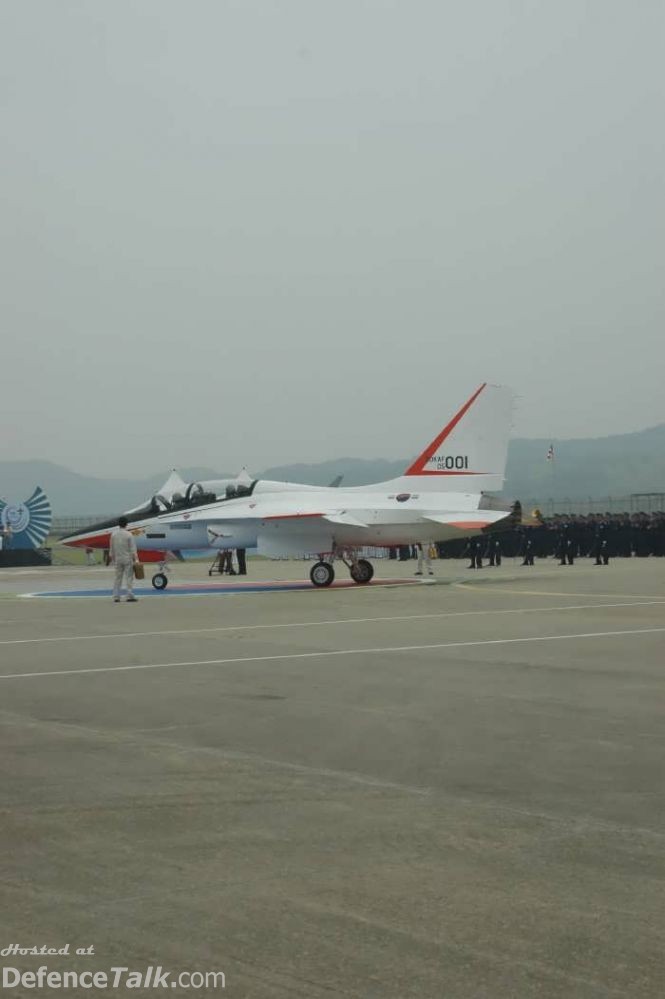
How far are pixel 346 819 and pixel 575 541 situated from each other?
39.2 metres

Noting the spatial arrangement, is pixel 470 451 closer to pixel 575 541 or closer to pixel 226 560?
pixel 226 560

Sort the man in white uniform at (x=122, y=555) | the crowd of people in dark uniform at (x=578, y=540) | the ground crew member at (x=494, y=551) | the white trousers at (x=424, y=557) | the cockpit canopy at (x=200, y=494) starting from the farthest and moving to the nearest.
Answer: the ground crew member at (x=494, y=551) < the crowd of people in dark uniform at (x=578, y=540) < the white trousers at (x=424, y=557) < the cockpit canopy at (x=200, y=494) < the man in white uniform at (x=122, y=555)

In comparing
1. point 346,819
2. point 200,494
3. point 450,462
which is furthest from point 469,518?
point 346,819

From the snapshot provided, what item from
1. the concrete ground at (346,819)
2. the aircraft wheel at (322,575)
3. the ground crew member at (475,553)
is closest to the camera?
the concrete ground at (346,819)

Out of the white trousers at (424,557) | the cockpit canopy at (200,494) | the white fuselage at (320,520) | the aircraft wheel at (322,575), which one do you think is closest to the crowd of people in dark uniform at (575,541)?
the white trousers at (424,557)

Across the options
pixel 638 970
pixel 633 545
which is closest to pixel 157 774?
pixel 638 970

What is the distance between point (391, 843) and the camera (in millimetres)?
Answer: 5863

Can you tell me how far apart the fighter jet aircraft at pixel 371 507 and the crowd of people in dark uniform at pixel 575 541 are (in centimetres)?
1098

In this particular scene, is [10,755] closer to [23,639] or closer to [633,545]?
[23,639]

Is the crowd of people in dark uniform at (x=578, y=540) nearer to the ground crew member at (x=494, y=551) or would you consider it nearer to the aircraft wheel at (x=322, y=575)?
the ground crew member at (x=494, y=551)

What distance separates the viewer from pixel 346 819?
634cm

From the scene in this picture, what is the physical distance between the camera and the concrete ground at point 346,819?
4352 millimetres

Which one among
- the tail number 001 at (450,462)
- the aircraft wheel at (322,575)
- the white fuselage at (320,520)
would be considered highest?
the tail number 001 at (450,462)

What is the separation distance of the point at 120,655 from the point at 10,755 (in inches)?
252
